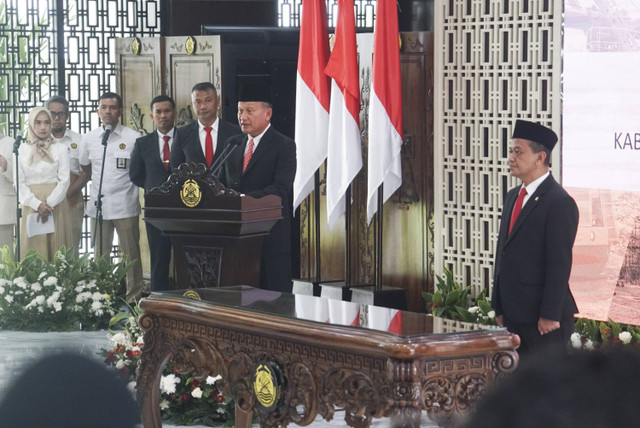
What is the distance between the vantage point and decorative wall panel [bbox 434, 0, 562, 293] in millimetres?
5902

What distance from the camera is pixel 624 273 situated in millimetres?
5520

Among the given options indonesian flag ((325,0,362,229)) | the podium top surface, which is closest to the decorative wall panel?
indonesian flag ((325,0,362,229))

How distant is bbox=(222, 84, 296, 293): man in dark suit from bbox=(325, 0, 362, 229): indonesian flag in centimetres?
124

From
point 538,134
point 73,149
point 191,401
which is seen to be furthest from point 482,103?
point 73,149

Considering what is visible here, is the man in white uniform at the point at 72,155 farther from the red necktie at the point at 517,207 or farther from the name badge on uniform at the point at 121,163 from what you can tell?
the red necktie at the point at 517,207

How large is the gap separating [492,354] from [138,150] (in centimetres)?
492

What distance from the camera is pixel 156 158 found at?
23.8 ft

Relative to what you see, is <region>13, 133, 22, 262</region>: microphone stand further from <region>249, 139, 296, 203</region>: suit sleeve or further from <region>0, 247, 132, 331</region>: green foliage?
<region>249, 139, 296, 203</region>: suit sleeve

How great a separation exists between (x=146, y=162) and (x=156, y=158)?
0.10 meters

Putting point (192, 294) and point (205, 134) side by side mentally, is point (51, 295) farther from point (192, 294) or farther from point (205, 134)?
point (192, 294)

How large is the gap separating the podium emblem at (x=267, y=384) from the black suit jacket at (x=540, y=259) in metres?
1.45

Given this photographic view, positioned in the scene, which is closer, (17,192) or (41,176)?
(17,192)

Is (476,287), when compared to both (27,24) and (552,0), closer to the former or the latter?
(552,0)

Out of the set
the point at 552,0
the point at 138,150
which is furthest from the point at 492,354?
the point at 138,150
